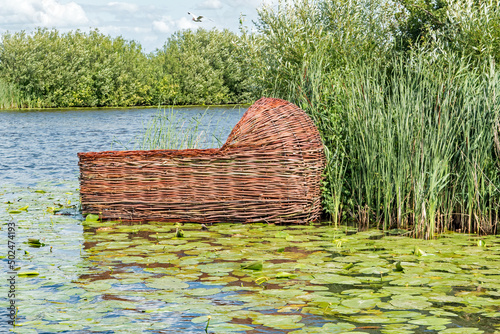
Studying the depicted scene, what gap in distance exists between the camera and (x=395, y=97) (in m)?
7.00

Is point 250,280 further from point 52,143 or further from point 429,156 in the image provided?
point 52,143

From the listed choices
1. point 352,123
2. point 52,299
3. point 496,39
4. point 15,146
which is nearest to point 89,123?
Answer: point 15,146

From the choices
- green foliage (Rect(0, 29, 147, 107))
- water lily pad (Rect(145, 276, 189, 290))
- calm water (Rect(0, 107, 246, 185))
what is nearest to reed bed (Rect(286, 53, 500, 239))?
calm water (Rect(0, 107, 246, 185))

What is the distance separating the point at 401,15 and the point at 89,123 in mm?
20432

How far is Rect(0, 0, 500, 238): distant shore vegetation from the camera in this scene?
6.69 m

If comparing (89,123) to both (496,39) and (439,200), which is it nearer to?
(496,39)

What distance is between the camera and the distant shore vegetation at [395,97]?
6.69 metres

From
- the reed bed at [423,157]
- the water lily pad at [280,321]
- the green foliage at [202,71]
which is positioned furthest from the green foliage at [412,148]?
the green foliage at [202,71]

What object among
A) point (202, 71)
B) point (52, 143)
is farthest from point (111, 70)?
point (52, 143)

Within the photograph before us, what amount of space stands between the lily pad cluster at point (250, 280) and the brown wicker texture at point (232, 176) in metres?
0.23

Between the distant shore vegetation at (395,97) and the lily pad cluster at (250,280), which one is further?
the distant shore vegetation at (395,97)

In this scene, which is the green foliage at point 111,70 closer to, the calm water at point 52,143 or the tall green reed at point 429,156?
the calm water at point 52,143

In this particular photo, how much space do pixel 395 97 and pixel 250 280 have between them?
10.5ft

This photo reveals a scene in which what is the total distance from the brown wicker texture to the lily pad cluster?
23cm
